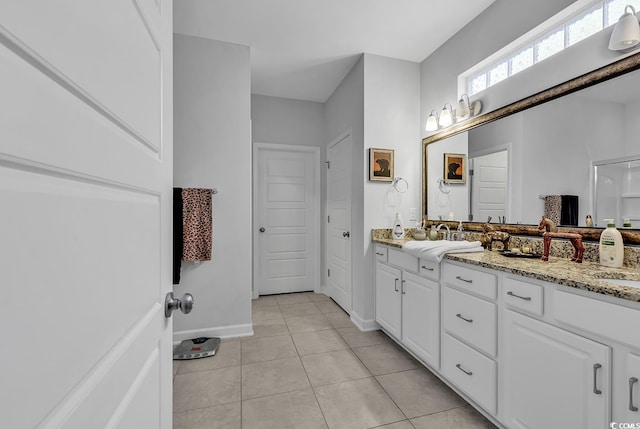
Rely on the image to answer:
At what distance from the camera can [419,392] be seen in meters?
1.87

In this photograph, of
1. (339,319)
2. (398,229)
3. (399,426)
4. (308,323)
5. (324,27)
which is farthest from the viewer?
(339,319)

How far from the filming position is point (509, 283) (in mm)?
1438

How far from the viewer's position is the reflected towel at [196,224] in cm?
249

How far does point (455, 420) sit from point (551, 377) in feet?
2.10

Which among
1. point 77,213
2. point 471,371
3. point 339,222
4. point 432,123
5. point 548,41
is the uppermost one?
point 548,41

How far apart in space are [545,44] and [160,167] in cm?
243

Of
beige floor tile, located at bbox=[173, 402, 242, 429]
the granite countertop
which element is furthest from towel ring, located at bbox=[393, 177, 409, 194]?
beige floor tile, located at bbox=[173, 402, 242, 429]

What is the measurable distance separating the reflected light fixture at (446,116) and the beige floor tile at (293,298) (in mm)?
2614

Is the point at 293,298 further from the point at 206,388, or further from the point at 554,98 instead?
the point at 554,98

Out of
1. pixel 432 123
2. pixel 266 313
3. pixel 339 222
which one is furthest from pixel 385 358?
pixel 432 123

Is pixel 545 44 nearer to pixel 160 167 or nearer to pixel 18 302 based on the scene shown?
pixel 160 167

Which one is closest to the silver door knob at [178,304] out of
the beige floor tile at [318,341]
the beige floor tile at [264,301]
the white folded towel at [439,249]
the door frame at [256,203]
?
the white folded towel at [439,249]

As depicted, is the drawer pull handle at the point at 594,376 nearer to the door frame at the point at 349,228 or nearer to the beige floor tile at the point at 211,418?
the beige floor tile at the point at 211,418

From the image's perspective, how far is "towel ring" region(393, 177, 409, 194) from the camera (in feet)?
9.60
